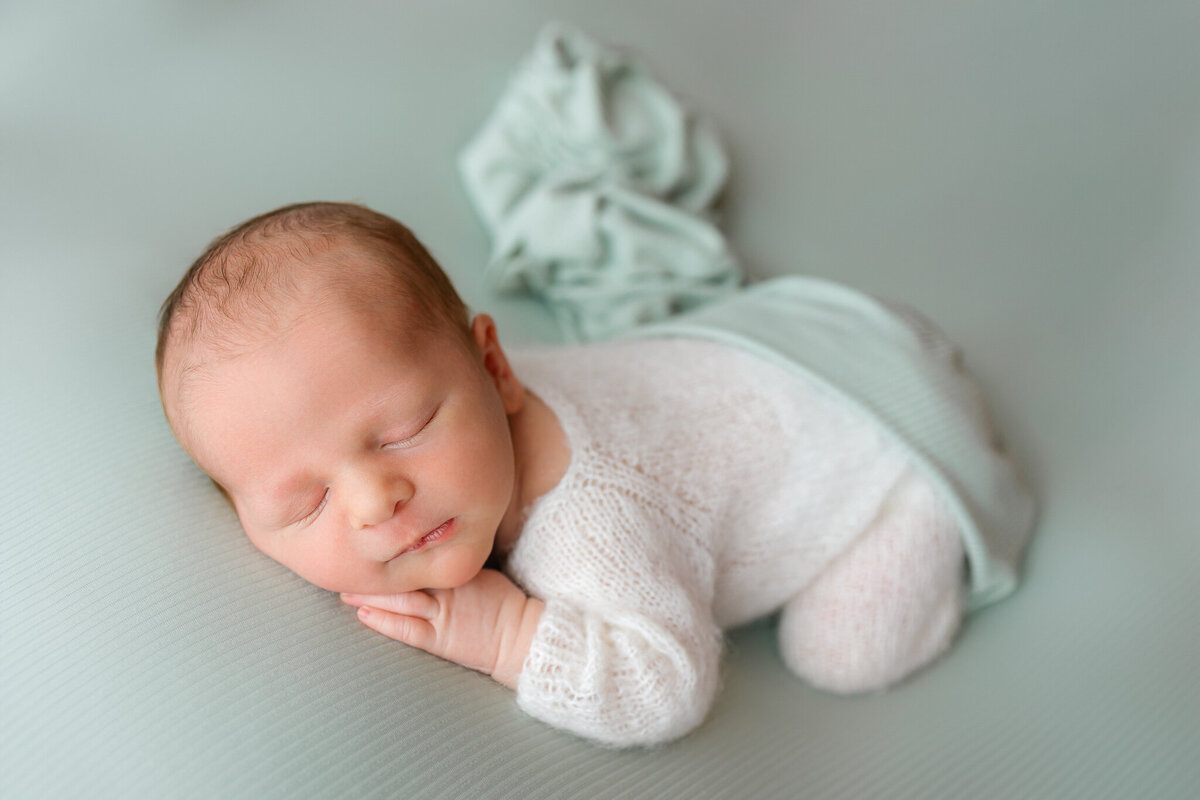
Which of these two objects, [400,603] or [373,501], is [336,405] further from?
[400,603]

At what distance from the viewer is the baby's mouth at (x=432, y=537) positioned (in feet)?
2.60

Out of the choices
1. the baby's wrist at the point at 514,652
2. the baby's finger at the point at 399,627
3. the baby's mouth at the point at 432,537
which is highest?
the baby's mouth at the point at 432,537

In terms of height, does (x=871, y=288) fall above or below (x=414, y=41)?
below

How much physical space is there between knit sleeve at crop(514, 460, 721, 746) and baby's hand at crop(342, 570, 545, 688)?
0.9 inches

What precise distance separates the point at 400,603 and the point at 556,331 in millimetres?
644

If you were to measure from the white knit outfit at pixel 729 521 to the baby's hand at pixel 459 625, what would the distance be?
5cm

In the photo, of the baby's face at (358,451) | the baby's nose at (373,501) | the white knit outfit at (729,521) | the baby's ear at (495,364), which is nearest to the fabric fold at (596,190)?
the white knit outfit at (729,521)

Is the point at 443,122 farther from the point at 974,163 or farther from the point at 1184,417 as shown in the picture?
the point at 1184,417

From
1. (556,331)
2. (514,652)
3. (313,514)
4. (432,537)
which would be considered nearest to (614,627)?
(514,652)

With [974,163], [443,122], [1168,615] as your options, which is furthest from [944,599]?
[443,122]

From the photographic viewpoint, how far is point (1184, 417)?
4.26 feet

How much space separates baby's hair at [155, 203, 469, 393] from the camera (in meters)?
0.75

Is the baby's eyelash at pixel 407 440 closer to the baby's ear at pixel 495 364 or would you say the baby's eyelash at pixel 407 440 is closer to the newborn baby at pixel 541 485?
the newborn baby at pixel 541 485

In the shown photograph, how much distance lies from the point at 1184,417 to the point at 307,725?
4.07 feet
